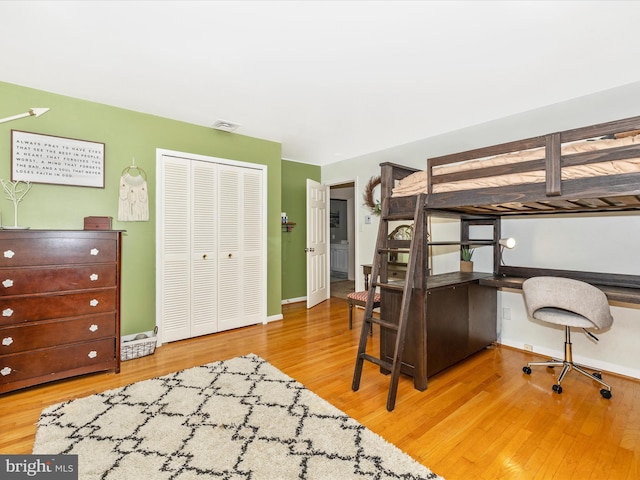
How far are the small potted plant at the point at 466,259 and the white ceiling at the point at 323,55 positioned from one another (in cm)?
149

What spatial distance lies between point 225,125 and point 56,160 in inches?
66.0

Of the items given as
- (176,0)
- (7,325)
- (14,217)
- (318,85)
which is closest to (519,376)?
(318,85)

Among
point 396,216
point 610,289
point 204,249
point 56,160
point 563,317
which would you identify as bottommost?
point 563,317

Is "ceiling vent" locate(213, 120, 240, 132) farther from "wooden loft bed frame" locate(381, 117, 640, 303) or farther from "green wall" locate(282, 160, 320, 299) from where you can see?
"wooden loft bed frame" locate(381, 117, 640, 303)

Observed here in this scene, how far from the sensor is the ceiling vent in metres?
3.62

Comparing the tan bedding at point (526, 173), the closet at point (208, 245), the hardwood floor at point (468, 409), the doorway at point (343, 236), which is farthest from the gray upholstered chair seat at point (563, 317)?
the doorway at point (343, 236)

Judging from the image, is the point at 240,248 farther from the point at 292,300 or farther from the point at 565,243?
the point at 565,243

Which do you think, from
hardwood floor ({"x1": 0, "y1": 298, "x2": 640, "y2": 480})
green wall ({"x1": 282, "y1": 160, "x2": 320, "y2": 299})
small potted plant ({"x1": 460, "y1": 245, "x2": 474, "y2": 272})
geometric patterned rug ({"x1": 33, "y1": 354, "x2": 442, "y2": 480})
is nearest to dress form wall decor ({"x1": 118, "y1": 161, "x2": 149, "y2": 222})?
hardwood floor ({"x1": 0, "y1": 298, "x2": 640, "y2": 480})

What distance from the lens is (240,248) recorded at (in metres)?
4.06

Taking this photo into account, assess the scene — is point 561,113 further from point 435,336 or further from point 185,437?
point 185,437

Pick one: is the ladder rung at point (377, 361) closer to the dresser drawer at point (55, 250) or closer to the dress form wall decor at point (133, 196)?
the dresser drawer at point (55, 250)

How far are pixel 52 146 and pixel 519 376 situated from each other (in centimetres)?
472

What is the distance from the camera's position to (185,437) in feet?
6.14

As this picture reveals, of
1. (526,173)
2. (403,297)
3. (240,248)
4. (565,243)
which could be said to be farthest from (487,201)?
(240,248)
